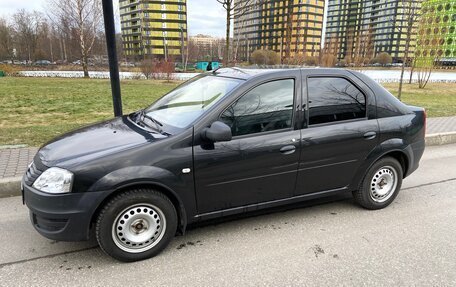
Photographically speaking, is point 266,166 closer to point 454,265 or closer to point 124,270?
point 124,270

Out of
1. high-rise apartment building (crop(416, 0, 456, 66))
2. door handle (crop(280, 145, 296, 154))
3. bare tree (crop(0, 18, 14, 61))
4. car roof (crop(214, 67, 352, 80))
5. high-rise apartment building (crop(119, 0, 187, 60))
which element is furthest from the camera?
high-rise apartment building (crop(119, 0, 187, 60))

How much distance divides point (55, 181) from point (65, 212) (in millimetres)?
262

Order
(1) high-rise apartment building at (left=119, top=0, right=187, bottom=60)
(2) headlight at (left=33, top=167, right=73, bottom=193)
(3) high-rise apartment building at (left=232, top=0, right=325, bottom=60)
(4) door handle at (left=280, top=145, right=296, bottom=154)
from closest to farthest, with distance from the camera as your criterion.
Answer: (2) headlight at (left=33, top=167, right=73, bottom=193) → (4) door handle at (left=280, top=145, right=296, bottom=154) → (3) high-rise apartment building at (left=232, top=0, right=325, bottom=60) → (1) high-rise apartment building at (left=119, top=0, right=187, bottom=60)

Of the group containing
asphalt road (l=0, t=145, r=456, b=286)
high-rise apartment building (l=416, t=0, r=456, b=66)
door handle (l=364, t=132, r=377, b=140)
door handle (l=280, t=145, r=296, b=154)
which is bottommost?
asphalt road (l=0, t=145, r=456, b=286)

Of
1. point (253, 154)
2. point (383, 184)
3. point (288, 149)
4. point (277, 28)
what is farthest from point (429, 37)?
point (277, 28)

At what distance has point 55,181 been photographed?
8.83ft

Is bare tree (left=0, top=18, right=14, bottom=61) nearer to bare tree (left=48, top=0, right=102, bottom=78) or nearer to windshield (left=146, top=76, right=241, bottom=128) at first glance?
bare tree (left=48, top=0, right=102, bottom=78)

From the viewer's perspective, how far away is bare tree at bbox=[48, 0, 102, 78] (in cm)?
2845

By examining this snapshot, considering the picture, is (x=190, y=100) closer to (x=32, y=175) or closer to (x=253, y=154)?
(x=253, y=154)

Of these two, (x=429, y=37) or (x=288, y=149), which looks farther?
(x=429, y=37)

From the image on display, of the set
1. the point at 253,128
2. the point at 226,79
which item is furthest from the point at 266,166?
the point at 226,79

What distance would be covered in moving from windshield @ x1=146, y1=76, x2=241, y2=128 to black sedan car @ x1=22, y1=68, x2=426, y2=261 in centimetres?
2

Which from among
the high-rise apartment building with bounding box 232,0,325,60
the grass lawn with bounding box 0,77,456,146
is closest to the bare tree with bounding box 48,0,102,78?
the grass lawn with bounding box 0,77,456,146

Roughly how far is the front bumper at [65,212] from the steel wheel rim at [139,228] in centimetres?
24
